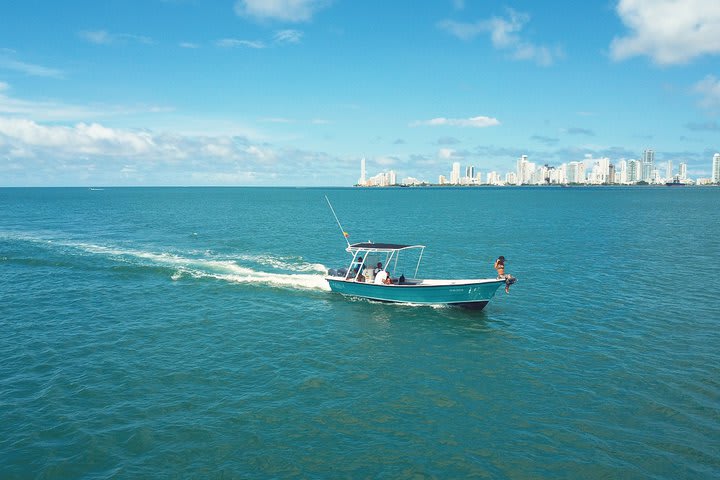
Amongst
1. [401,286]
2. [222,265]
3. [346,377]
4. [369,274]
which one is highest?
[369,274]

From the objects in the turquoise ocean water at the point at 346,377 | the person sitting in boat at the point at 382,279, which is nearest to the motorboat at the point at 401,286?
the person sitting in boat at the point at 382,279

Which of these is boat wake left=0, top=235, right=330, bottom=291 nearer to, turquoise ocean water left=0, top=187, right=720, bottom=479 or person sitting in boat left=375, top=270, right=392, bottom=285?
turquoise ocean water left=0, top=187, right=720, bottom=479

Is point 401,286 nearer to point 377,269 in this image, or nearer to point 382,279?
point 382,279

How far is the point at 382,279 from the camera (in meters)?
33.5

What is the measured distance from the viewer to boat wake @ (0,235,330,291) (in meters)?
38.9

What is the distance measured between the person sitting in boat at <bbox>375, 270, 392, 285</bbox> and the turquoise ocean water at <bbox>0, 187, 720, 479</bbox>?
5.64 feet

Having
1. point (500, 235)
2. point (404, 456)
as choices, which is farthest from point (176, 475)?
point (500, 235)

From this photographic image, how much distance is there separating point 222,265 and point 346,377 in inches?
1049

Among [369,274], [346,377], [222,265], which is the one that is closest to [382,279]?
[369,274]

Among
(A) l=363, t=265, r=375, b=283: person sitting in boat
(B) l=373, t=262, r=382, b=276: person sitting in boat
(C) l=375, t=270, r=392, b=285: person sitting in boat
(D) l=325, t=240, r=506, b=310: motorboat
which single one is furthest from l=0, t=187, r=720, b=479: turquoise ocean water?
(B) l=373, t=262, r=382, b=276: person sitting in boat

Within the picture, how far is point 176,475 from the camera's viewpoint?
47.5 ft

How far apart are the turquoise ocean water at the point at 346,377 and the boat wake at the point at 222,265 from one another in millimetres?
484

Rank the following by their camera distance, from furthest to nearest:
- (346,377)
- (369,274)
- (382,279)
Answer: (369,274), (382,279), (346,377)

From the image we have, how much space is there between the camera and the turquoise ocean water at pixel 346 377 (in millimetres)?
15398
